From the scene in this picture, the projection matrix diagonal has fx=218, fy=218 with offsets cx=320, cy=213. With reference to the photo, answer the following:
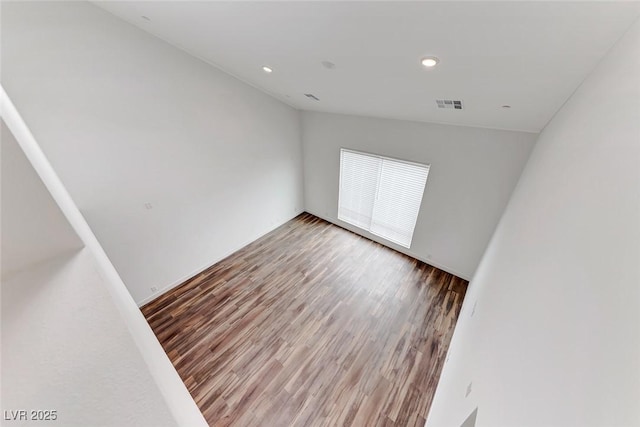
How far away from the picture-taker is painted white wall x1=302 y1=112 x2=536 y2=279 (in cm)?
306

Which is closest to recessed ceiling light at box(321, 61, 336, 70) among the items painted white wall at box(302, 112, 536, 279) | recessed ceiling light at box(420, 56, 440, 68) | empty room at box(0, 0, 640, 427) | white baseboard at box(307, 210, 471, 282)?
empty room at box(0, 0, 640, 427)

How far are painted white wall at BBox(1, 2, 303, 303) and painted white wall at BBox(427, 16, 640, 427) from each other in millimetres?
4137

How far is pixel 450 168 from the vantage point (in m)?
3.51

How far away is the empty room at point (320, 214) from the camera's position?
1.86 ft

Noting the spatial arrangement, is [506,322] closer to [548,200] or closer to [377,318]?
[548,200]

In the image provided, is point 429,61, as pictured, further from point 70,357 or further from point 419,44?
point 70,357

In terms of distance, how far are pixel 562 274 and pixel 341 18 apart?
185cm

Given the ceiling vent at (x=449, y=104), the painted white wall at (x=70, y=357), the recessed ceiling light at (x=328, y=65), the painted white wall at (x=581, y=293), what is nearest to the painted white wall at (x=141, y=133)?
the recessed ceiling light at (x=328, y=65)

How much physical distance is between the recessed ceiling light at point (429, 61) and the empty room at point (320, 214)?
0.14 ft

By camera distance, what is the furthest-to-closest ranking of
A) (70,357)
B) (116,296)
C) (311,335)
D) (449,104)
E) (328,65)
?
1. (311,335)
2. (449,104)
3. (328,65)
4. (116,296)
5. (70,357)

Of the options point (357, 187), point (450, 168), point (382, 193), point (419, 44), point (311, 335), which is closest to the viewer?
point (419, 44)

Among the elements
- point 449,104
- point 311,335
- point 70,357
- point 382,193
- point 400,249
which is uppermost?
point 449,104

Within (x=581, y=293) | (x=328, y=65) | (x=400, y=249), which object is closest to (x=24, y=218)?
(x=581, y=293)

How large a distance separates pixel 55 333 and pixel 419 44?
85.7 inches
